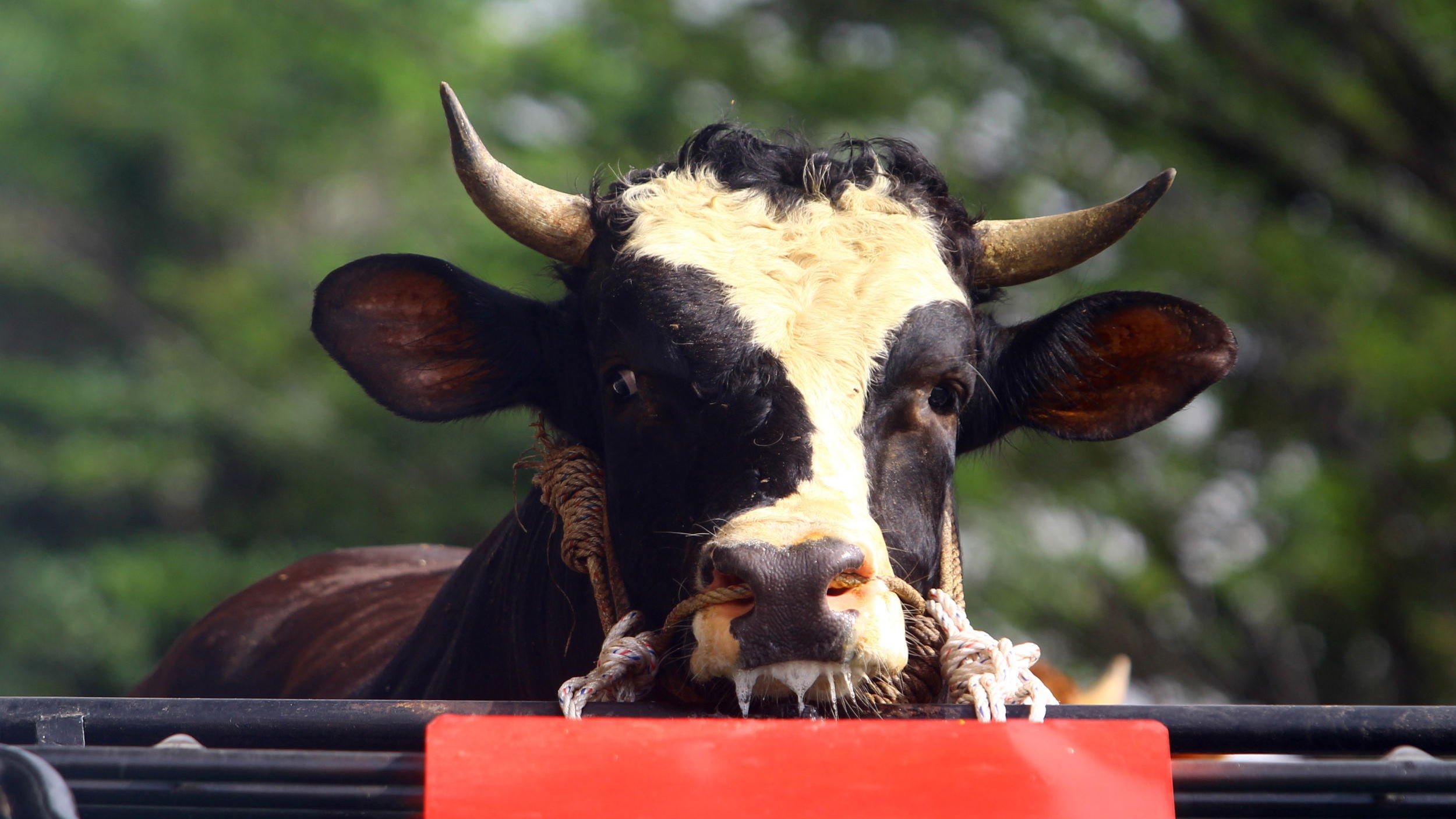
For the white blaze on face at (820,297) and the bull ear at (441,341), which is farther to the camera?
the bull ear at (441,341)

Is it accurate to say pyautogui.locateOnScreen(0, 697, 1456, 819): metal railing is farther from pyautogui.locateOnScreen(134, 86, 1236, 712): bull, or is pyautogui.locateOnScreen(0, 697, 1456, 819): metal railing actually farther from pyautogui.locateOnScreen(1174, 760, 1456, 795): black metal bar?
pyautogui.locateOnScreen(134, 86, 1236, 712): bull

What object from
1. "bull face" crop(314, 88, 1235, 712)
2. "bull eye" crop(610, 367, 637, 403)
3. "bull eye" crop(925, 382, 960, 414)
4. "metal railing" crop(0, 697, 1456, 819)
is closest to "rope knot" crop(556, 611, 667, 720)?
"bull face" crop(314, 88, 1235, 712)

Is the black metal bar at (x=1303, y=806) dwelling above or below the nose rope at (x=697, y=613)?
below

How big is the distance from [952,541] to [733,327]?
2.26ft

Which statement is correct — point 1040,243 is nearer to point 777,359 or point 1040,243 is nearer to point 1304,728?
point 777,359

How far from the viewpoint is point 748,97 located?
43.0 ft

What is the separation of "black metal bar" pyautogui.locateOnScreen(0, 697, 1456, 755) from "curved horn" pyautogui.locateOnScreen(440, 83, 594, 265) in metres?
1.26

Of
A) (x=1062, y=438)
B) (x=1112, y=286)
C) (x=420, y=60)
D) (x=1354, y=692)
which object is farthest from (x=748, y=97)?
(x=1062, y=438)

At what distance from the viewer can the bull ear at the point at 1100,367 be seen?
3.06 meters

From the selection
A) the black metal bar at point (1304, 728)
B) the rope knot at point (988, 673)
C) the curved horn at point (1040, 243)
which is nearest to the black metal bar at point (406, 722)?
the black metal bar at point (1304, 728)

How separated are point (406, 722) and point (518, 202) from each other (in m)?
1.37

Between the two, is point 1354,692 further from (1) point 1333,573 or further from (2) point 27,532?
(2) point 27,532

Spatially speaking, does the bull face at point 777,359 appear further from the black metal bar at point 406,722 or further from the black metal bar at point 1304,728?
the black metal bar at point 1304,728

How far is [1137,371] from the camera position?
3.19 metres
